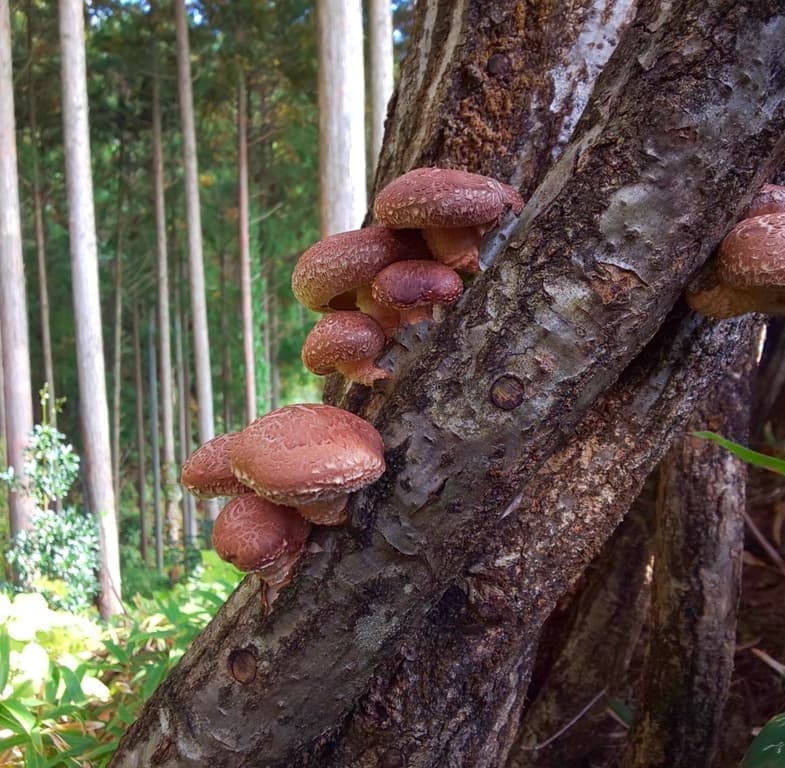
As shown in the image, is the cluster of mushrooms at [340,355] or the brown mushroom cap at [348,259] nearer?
the cluster of mushrooms at [340,355]

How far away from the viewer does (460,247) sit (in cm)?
127

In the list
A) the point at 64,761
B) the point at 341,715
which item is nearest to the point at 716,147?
the point at 341,715

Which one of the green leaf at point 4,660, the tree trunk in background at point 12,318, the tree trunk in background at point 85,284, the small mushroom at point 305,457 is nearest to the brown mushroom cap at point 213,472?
the small mushroom at point 305,457

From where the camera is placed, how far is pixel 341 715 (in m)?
1.32

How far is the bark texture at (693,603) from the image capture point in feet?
7.14

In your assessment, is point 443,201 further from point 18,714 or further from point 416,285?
point 18,714

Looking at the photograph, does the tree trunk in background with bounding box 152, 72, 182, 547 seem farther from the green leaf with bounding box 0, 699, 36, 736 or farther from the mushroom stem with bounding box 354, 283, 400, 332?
the mushroom stem with bounding box 354, 283, 400, 332

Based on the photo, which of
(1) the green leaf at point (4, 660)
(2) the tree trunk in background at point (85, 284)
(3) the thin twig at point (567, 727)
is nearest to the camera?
(1) the green leaf at point (4, 660)

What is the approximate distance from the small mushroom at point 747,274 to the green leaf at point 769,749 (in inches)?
35.2

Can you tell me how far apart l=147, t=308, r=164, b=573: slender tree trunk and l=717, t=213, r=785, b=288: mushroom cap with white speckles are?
15.9 m

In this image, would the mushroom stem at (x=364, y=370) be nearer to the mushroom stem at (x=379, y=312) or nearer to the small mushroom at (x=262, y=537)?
the mushroom stem at (x=379, y=312)

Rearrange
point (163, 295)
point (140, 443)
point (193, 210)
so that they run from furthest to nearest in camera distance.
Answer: point (140, 443) → point (163, 295) → point (193, 210)

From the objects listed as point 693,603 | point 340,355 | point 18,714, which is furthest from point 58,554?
point 340,355

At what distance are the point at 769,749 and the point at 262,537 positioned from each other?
115 cm
